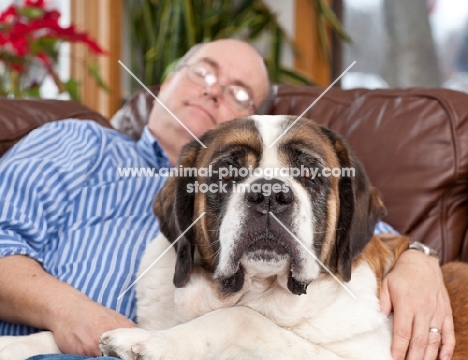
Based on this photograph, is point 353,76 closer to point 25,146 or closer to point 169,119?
point 169,119

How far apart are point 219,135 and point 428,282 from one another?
0.76 m

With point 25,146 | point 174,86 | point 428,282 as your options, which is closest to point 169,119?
point 174,86

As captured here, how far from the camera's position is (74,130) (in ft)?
8.15

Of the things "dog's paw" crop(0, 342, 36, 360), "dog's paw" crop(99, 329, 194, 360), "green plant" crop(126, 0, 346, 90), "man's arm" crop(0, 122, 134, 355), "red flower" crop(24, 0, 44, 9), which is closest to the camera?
"dog's paw" crop(99, 329, 194, 360)

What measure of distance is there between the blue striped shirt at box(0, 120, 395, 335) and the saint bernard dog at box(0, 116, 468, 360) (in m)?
0.19

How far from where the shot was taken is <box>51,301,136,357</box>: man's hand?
1899 mm

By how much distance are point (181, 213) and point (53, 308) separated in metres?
0.47

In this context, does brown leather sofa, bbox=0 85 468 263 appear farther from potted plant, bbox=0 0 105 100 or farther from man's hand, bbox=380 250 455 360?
potted plant, bbox=0 0 105 100

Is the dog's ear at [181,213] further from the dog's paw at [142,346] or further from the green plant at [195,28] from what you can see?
the green plant at [195,28]

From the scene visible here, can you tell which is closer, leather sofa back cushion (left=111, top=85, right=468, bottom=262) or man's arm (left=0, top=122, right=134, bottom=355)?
man's arm (left=0, top=122, right=134, bottom=355)

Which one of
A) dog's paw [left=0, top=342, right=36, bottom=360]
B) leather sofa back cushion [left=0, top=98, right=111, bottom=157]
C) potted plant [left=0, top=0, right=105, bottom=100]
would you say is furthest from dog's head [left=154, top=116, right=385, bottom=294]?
potted plant [left=0, top=0, right=105, bottom=100]

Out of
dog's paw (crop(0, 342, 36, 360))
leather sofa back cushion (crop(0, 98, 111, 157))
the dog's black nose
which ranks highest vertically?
the dog's black nose

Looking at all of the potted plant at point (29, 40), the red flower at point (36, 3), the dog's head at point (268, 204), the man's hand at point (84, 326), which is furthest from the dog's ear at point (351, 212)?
the red flower at point (36, 3)

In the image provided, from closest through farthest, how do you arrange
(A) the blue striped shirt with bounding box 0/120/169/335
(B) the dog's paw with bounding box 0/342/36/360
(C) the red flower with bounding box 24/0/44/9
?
(B) the dog's paw with bounding box 0/342/36/360
(A) the blue striped shirt with bounding box 0/120/169/335
(C) the red flower with bounding box 24/0/44/9
